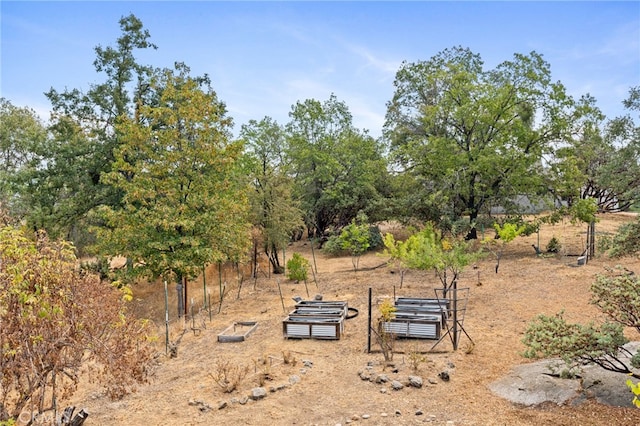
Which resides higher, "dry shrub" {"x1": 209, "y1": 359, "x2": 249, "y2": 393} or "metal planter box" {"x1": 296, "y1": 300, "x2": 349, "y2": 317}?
"metal planter box" {"x1": 296, "y1": 300, "x2": 349, "y2": 317}

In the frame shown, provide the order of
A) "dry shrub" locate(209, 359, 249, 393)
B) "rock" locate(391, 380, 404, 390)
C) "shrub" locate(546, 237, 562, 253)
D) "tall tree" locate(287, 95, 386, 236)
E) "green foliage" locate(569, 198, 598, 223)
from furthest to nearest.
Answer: "tall tree" locate(287, 95, 386, 236)
"shrub" locate(546, 237, 562, 253)
"green foliage" locate(569, 198, 598, 223)
"dry shrub" locate(209, 359, 249, 393)
"rock" locate(391, 380, 404, 390)

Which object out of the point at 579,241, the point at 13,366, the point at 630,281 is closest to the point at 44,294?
the point at 13,366

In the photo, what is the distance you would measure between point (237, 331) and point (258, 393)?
16.1ft

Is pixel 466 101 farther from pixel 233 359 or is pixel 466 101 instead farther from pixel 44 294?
pixel 44 294

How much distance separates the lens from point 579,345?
646cm

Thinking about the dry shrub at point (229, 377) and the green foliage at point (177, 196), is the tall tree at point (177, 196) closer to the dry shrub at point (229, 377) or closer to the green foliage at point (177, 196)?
the green foliage at point (177, 196)

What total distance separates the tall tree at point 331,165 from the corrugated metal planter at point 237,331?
1494 cm

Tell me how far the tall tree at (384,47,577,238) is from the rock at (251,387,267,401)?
15.6 metres

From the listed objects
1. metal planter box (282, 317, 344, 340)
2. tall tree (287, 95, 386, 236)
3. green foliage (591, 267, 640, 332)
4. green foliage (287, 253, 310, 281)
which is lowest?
metal planter box (282, 317, 344, 340)

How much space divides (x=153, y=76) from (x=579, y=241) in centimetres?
2112

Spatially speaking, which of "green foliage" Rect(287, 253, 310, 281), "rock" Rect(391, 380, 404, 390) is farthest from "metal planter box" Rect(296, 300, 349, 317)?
"green foliage" Rect(287, 253, 310, 281)

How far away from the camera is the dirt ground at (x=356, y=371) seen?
6734mm

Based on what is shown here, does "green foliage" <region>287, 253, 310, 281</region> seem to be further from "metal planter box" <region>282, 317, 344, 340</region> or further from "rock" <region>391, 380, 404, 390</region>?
"rock" <region>391, 380, 404, 390</region>

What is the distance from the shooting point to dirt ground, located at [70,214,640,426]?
6.73 m
